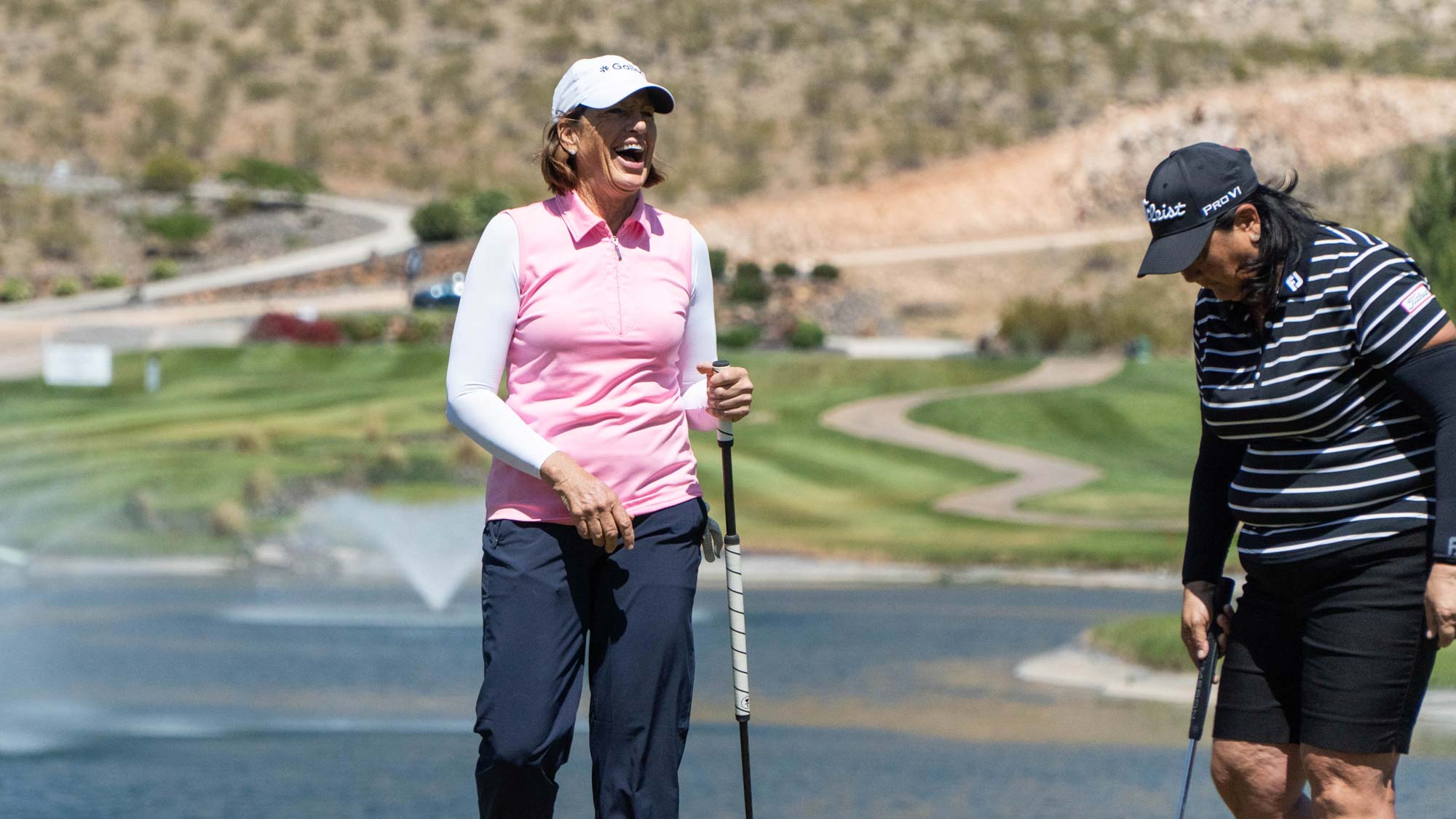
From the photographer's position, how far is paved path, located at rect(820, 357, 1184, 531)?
2128 cm

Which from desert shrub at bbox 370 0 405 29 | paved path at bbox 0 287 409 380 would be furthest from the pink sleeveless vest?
desert shrub at bbox 370 0 405 29

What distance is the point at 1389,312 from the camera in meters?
3.90

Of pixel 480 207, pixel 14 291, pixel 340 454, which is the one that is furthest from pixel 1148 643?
pixel 480 207

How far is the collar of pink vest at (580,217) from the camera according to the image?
162 inches

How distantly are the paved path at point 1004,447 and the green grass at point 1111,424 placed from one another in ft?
1.17

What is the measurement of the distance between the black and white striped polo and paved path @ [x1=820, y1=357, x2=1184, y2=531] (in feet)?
54.7

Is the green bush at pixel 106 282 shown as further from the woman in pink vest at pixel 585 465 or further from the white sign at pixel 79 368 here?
the woman in pink vest at pixel 585 465

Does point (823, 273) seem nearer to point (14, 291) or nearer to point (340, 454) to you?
point (14, 291)

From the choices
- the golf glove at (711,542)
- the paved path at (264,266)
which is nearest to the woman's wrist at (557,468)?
the golf glove at (711,542)

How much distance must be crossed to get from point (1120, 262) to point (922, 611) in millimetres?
30723

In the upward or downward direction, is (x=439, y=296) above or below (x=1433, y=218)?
below

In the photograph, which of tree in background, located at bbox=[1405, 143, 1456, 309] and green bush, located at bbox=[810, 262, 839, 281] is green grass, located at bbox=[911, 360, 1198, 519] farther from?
green bush, located at bbox=[810, 262, 839, 281]

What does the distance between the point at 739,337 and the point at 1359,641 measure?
91.6 ft

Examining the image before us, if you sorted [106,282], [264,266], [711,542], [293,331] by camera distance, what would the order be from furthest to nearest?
[264,266] → [106,282] → [293,331] → [711,542]
